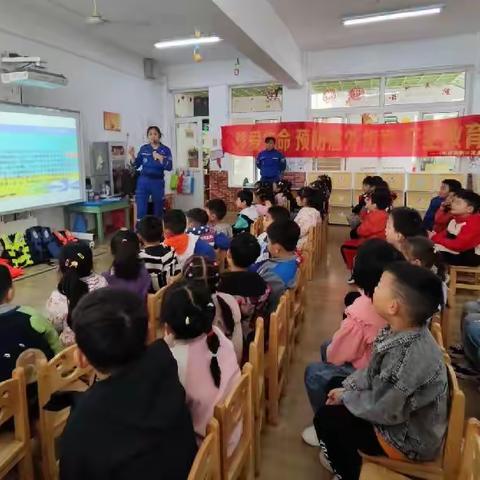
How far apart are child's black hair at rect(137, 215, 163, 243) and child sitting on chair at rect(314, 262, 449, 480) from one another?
154 cm

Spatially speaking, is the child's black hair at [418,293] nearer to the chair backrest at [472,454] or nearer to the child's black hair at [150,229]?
the chair backrest at [472,454]

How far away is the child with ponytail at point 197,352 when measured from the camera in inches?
48.3

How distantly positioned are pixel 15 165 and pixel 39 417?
401cm

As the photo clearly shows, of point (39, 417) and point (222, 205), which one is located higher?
point (222, 205)

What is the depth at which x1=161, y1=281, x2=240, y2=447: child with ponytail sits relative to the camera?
1226 millimetres

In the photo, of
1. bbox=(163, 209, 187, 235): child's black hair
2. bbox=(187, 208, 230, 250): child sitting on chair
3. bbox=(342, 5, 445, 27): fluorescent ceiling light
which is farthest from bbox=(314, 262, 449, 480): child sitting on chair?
bbox=(342, 5, 445, 27): fluorescent ceiling light

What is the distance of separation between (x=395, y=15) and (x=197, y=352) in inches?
199

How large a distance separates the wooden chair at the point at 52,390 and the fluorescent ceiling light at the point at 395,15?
5.09 meters

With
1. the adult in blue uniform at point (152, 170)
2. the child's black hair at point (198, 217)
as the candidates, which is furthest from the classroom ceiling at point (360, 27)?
the child's black hair at point (198, 217)

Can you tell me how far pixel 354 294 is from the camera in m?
2.27

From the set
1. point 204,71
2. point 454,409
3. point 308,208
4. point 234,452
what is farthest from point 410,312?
point 204,71

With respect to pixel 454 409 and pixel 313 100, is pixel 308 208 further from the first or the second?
pixel 313 100

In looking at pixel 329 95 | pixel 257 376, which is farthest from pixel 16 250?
pixel 329 95

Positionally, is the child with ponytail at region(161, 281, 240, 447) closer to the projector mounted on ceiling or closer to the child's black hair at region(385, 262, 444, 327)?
the child's black hair at region(385, 262, 444, 327)
